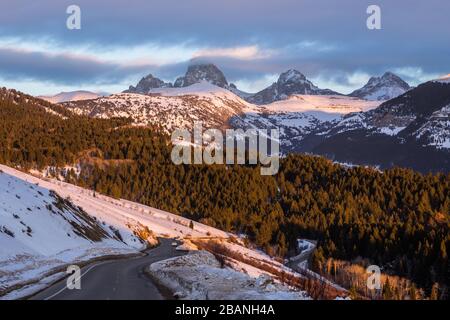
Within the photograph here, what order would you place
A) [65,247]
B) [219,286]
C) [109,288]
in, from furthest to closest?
[65,247] < [109,288] < [219,286]

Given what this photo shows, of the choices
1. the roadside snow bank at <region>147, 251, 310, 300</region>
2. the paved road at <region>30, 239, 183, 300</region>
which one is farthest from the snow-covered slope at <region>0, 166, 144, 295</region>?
the roadside snow bank at <region>147, 251, 310, 300</region>

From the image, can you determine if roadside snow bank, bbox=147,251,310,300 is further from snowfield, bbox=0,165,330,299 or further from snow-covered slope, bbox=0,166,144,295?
snow-covered slope, bbox=0,166,144,295

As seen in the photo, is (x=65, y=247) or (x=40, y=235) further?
(x=65, y=247)

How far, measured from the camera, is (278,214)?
174m

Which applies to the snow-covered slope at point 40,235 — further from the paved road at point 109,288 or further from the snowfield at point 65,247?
the paved road at point 109,288

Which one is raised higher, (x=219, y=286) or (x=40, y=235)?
(x=219, y=286)

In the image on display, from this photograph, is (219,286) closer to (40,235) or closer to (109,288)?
(109,288)

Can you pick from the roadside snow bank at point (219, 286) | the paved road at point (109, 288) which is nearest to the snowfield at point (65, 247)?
the roadside snow bank at point (219, 286)

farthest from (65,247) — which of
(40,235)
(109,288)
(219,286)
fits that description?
(219,286)

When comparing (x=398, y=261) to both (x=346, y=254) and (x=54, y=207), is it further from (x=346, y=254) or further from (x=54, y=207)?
(x=54, y=207)
